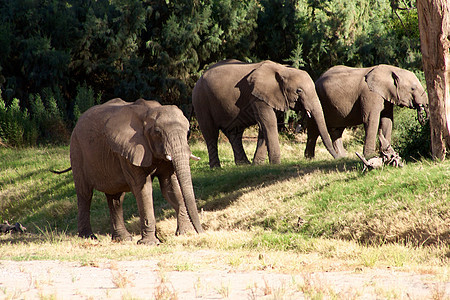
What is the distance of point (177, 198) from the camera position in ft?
36.0

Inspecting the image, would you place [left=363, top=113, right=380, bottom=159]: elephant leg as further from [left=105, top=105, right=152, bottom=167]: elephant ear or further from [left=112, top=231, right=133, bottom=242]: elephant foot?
[left=105, top=105, right=152, bottom=167]: elephant ear

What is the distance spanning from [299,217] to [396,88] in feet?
23.0

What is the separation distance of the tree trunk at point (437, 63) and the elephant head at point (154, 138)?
438 cm

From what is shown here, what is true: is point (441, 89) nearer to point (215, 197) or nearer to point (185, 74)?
point (215, 197)

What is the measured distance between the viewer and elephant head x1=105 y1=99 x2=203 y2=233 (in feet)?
33.2

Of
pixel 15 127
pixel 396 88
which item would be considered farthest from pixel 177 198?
pixel 15 127

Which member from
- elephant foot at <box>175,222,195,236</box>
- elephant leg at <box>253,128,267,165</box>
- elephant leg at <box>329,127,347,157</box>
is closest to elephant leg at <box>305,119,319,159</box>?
elephant leg at <box>329,127,347,157</box>

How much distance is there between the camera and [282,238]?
32.3 feet

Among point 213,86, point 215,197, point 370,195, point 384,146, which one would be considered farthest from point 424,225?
point 213,86

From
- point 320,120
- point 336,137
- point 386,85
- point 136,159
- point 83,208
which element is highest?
point 386,85

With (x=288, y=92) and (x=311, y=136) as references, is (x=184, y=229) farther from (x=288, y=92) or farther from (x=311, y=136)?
(x=311, y=136)

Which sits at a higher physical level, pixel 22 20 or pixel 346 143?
pixel 22 20

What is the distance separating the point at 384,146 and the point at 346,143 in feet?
39.7

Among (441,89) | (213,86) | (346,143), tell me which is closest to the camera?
(441,89)
